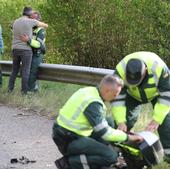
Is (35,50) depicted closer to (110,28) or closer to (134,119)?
(110,28)

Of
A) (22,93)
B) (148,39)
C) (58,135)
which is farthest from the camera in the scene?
(148,39)

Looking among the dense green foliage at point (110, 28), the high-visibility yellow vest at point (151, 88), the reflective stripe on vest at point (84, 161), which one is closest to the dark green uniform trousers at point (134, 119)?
the high-visibility yellow vest at point (151, 88)

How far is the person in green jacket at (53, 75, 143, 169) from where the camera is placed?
18.0 feet

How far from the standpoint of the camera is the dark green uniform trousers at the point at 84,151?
564 cm

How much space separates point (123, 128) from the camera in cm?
594

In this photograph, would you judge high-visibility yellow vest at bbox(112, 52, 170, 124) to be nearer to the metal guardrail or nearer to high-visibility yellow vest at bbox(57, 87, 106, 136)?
high-visibility yellow vest at bbox(57, 87, 106, 136)

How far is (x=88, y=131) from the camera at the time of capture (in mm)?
5684

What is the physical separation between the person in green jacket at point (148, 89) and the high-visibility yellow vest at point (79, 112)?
457 mm

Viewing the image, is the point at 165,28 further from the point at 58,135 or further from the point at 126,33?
the point at 58,135

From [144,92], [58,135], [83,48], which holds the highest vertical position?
[144,92]

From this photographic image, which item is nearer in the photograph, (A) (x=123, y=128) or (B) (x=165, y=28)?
(A) (x=123, y=128)

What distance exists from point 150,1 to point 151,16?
0.37 metres

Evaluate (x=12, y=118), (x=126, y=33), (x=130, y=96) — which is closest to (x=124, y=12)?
(x=126, y=33)

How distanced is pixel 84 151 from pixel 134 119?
950 mm
